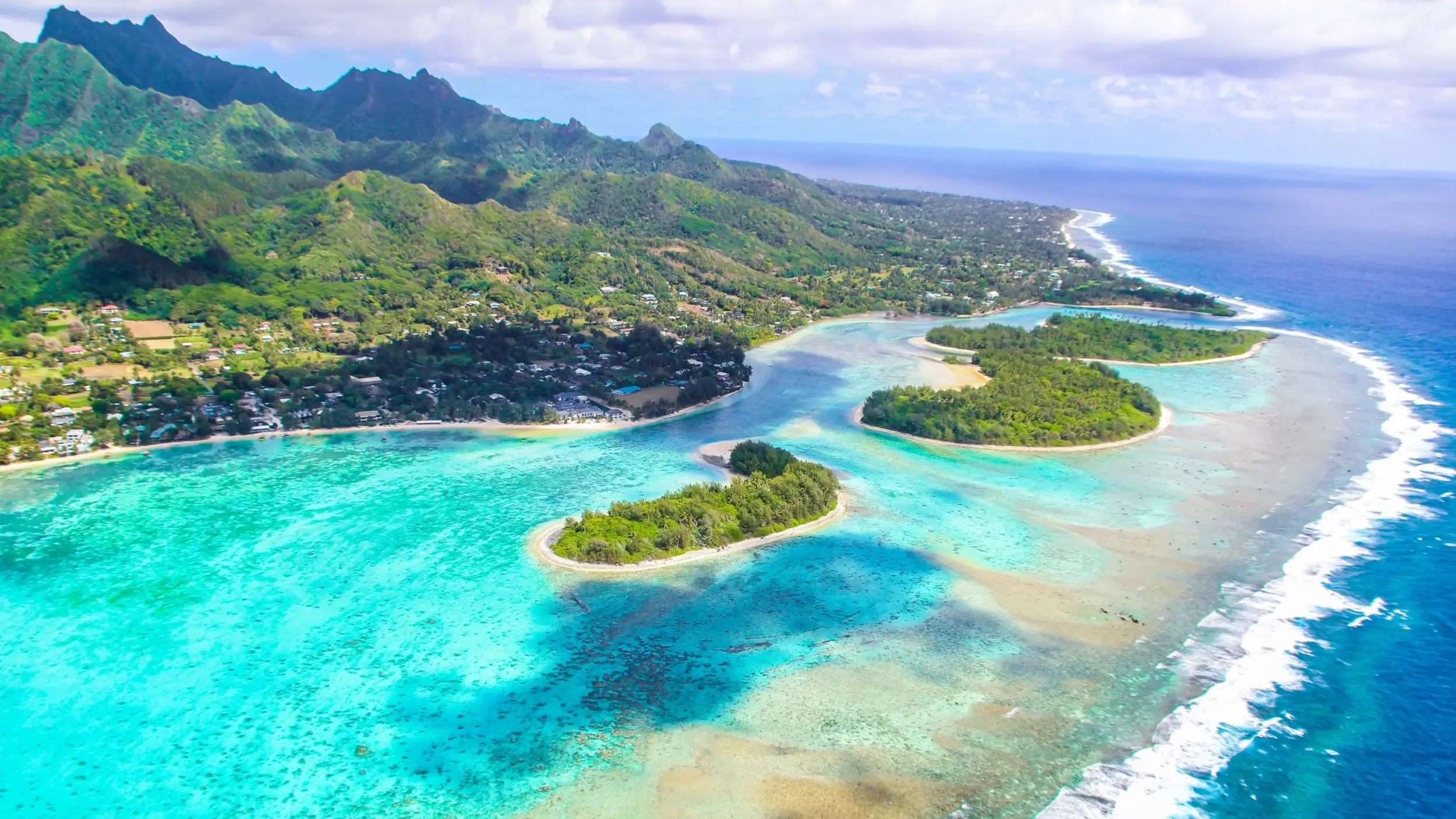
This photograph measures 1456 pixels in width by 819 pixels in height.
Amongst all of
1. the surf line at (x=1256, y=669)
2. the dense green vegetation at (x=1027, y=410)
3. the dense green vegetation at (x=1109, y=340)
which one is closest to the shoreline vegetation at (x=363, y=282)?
the dense green vegetation at (x=1027, y=410)

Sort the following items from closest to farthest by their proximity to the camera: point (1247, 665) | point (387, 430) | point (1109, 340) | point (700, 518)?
point (1247, 665) < point (700, 518) < point (387, 430) < point (1109, 340)

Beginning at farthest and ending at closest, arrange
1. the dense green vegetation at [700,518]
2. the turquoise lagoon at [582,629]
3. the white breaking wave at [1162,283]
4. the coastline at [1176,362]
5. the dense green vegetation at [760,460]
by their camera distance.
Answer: the white breaking wave at [1162,283] < the coastline at [1176,362] < the dense green vegetation at [760,460] < the dense green vegetation at [700,518] < the turquoise lagoon at [582,629]

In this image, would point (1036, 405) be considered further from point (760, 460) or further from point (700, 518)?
point (700, 518)

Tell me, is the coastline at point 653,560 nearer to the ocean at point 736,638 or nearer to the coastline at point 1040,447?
the ocean at point 736,638

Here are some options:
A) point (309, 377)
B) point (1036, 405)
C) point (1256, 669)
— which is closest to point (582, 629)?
point (1256, 669)

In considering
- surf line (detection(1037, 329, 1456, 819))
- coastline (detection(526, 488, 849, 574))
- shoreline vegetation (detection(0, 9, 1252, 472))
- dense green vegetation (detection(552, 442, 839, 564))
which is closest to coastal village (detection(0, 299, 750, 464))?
shoreline vegetation (detection(0, 9, 1252, 472))

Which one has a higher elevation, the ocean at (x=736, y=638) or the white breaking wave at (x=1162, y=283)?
the white breaking wave at (x=1162, y=283)
